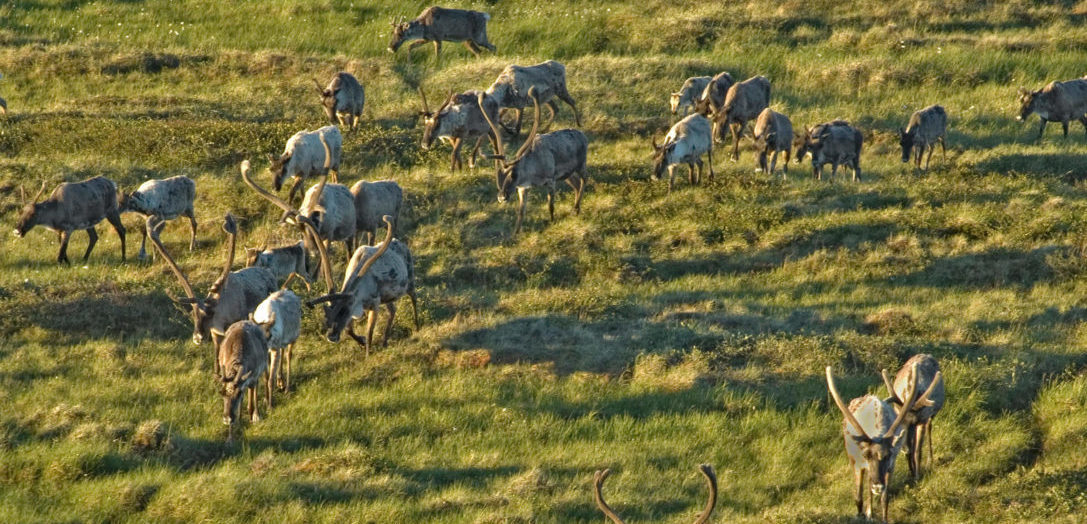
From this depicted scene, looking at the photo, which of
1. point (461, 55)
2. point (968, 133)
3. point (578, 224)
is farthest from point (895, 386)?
point (461, 55)

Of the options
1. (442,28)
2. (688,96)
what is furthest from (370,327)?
(442,28)

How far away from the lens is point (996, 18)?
37.7 m

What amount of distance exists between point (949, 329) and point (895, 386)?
373cm

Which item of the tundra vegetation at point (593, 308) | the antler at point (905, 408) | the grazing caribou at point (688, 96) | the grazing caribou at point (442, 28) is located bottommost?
the tundra vegetation at point (593, 308)

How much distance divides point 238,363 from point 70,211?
9.25m

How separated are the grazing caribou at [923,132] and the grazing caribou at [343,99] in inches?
492

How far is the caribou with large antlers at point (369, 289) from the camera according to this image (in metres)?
18.0

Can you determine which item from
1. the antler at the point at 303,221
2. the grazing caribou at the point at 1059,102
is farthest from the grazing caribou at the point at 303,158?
the grazing caribou at the point at 1059,102

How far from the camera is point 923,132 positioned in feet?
87.1

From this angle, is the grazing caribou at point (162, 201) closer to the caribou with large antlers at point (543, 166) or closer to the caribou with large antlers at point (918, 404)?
the caribou with large antlers at point (543, 166)

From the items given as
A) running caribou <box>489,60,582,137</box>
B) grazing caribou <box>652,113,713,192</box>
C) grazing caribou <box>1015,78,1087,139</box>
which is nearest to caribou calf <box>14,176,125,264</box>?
running caribou <box>489,60,582,137</box>

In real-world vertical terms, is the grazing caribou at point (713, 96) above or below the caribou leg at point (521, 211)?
above

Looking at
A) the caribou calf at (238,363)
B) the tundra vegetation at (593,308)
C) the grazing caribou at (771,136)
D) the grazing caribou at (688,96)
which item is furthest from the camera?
the grazing caribou at (688,96)

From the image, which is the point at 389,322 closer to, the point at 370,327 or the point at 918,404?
the point at 370,327
